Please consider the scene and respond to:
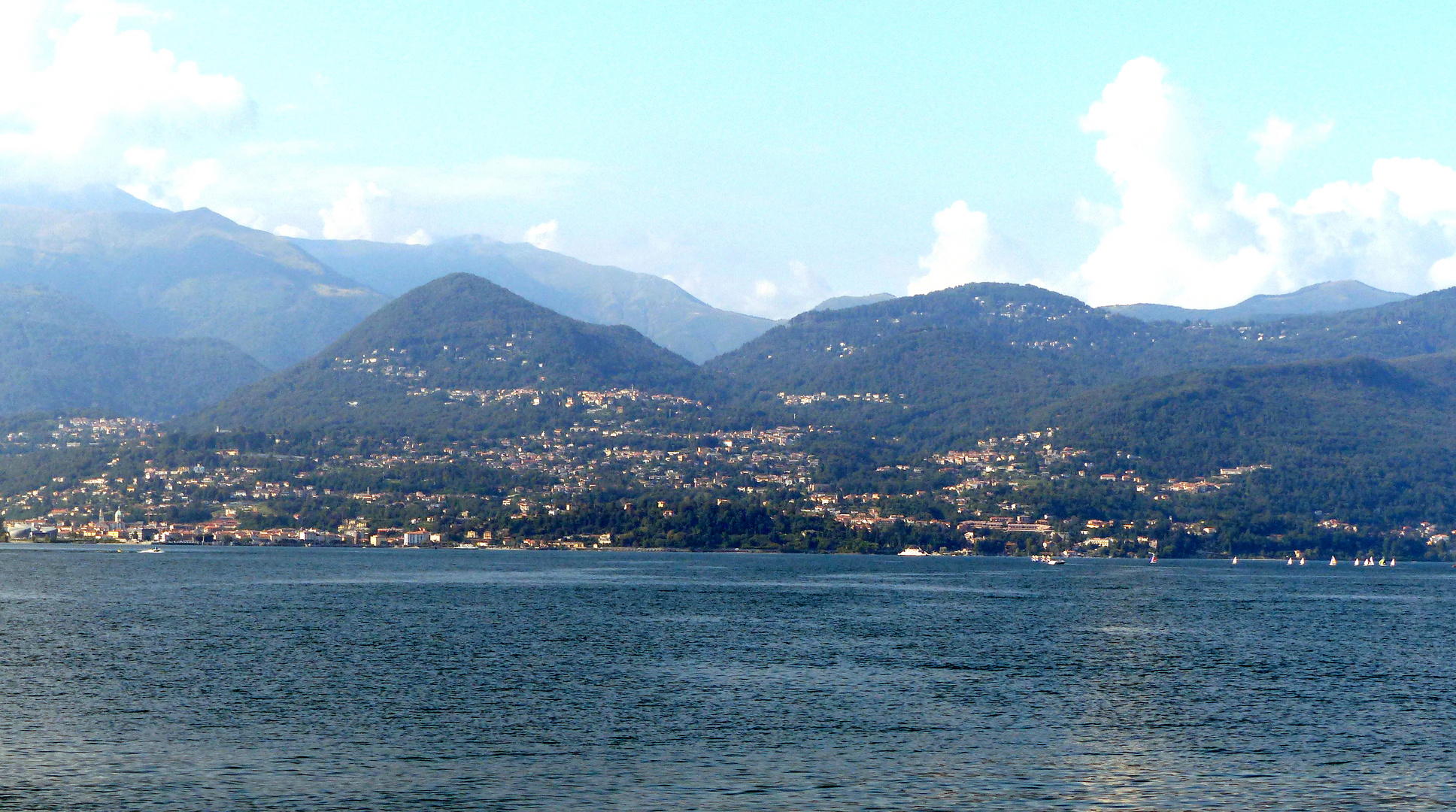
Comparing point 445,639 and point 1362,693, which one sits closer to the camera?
point 1362,693

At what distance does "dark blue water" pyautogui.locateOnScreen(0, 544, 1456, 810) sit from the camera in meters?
48.7

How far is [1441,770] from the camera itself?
52.8m

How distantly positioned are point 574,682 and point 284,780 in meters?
25.8

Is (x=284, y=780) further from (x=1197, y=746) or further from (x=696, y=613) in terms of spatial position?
(x=696, y=613)

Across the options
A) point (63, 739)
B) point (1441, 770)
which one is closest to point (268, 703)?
point (63, 739)

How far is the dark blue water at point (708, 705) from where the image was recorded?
48.7 meters

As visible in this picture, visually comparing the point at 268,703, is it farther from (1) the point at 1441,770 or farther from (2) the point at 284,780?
(1) the point at 1441,770

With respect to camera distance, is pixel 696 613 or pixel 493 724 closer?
pixel 493 724

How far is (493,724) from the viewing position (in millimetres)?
60188

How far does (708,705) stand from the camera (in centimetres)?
6569

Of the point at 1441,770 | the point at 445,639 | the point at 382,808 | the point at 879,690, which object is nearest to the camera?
the point at 382,808

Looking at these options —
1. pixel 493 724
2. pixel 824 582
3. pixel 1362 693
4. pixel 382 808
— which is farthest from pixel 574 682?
pixel 824 582

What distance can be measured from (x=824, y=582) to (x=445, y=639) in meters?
75.6

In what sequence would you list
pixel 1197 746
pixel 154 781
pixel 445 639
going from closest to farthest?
1. pixel 154 781
2. pixel 1197 746
3. pixel 445 639
